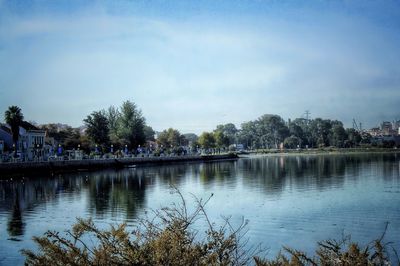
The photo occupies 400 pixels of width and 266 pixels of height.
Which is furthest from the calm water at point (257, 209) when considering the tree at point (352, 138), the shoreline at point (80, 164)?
the tree at point (352, 138)

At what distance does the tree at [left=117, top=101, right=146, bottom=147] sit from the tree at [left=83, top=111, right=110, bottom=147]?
584cm

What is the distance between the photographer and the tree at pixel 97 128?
103 metres

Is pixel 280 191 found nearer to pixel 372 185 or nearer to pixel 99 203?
pixel 372 185

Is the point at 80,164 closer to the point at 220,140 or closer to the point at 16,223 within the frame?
the point at 16,223

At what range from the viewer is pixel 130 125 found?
111m

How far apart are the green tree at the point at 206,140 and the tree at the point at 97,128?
59.4 meters

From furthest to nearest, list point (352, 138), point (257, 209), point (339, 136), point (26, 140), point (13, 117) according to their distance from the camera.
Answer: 1. point (352, 138)
2. point (339, 136)
3. point (26, 140)
4. point (13, 117)
5. point (257, 209)

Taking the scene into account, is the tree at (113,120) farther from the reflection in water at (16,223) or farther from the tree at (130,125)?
the reflection in water at (16,223)

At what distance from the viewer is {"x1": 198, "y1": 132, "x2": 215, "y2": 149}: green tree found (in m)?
161

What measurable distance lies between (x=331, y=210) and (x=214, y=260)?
22586mm

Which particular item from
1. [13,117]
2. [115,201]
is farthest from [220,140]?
[115,201]

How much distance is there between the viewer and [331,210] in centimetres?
2811

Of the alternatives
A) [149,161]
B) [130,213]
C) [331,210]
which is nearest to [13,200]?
[130,213]

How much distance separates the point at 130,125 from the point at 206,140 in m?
54.1
